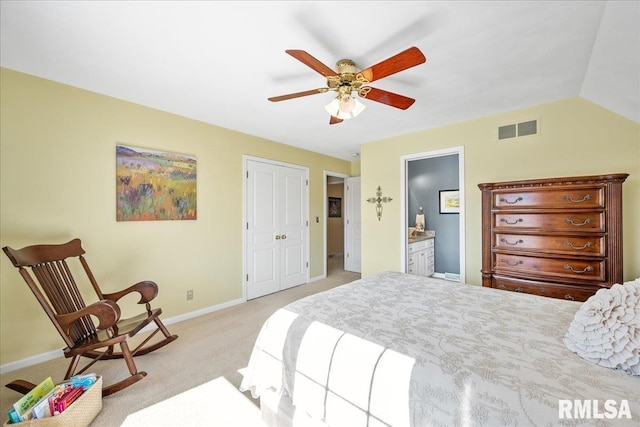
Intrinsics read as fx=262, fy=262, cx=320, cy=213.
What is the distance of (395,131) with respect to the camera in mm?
3904

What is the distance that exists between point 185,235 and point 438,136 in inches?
144

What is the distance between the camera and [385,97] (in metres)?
2.07

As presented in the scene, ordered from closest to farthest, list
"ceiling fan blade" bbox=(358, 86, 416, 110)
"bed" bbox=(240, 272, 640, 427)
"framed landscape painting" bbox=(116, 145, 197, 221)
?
"bed" bbox=(240, 272, 640, 427) < "ceiling fan blade" bbox=(358, 86, 416, 110) < "framed landscape painting" bbox=(116, 145, 197, 221)

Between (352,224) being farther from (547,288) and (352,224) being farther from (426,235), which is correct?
(547,288)

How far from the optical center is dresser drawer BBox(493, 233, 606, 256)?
2.25 m

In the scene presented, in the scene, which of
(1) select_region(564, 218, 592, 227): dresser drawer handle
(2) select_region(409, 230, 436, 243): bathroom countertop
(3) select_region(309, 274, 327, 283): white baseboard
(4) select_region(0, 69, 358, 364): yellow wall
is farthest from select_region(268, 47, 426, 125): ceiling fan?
(3) select_region(309, 274, 327, 283): white baseboard

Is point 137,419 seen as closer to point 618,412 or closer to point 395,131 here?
point 618,412

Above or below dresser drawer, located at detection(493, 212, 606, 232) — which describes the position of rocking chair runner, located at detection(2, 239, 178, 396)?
below

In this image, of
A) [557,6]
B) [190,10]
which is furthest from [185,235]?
[557,6]

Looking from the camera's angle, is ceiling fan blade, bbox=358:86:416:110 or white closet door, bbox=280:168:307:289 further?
white closet door, bbox=280:168:307:289

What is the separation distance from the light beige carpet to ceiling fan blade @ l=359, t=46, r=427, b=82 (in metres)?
2.41

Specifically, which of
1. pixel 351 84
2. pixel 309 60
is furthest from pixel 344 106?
pixel 309 60

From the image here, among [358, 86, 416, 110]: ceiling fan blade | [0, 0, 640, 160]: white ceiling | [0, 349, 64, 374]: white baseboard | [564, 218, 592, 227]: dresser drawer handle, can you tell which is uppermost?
[0, 0, 640, 160]: white ceiling

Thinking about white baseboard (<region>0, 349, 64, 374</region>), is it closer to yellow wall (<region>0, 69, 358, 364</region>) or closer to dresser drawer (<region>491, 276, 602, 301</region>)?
yellow wall (<region>0, 69, 358, 364</region>)
